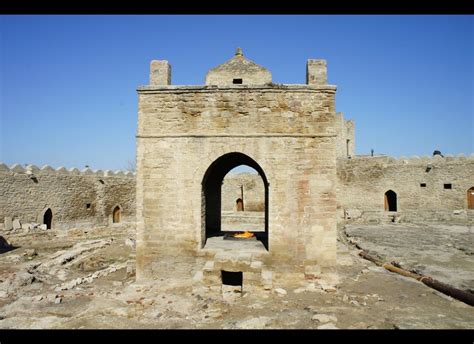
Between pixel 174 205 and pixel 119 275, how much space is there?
3391 millimetres

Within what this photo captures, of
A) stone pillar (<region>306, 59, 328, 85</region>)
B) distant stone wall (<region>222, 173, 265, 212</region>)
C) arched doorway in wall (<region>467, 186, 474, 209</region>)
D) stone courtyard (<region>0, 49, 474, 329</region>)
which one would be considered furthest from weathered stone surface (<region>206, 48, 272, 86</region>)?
arched doorway in wall (<region>467, 186, 474, 209</region>)

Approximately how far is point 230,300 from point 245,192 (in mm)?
21457

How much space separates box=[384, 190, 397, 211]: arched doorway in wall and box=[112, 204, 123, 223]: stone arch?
1963cm

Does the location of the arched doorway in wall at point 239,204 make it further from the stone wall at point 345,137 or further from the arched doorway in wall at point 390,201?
the arched doorway in wall at point 390,201

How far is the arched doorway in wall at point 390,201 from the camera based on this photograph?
26609 millimetres

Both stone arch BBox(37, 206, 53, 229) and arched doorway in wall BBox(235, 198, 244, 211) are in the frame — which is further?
arched doorway in wall BBox(235, 198, 244, 211)

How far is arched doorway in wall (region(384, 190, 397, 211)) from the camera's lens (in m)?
26.6

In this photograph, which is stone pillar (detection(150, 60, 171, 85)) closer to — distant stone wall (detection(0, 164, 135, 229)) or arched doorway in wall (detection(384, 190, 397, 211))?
distant stone wall (detection(0, 164, 135, 229))

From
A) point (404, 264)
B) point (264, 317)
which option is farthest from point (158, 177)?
point (404, 264)

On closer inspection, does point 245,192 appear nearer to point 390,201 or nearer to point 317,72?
point 390,201

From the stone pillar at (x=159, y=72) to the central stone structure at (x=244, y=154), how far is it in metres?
0.03

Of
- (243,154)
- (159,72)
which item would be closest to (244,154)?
(243,154)

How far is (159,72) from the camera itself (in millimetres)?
9086

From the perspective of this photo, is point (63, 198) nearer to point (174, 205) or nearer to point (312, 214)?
point (174, 205)
